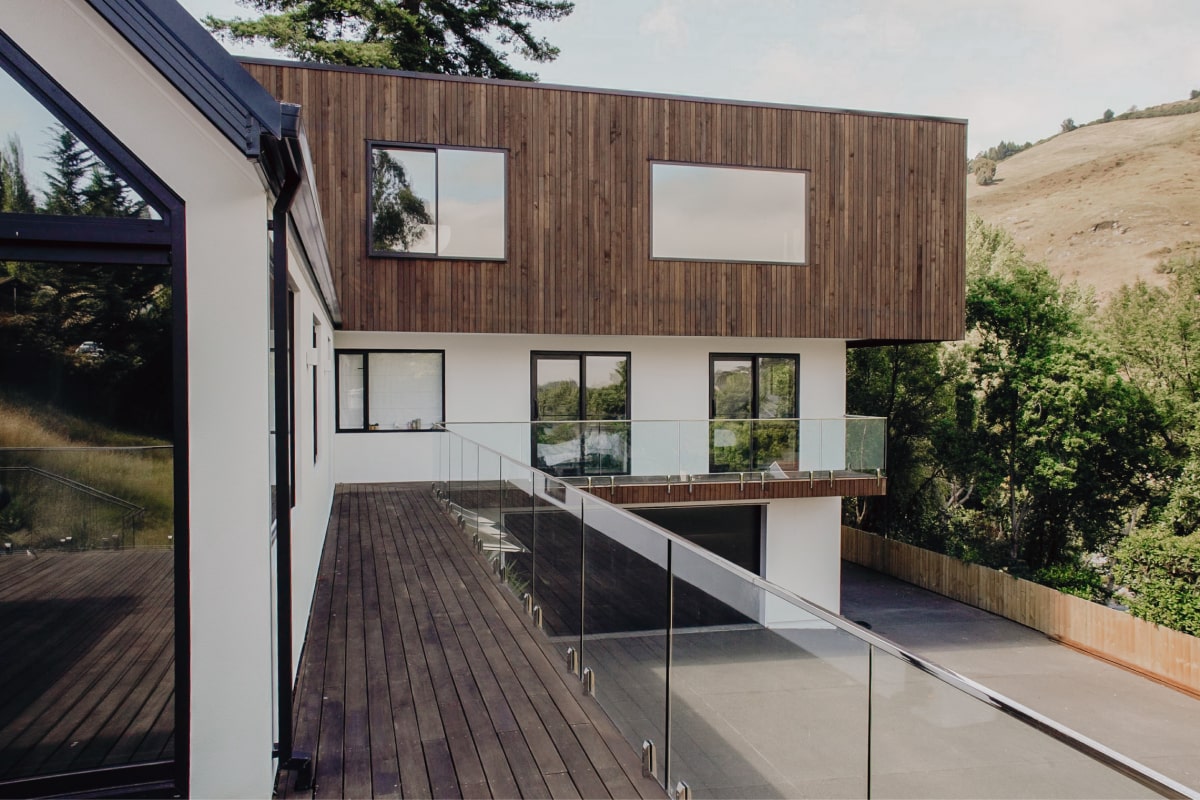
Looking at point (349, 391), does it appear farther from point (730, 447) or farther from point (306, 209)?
point (306, 209)

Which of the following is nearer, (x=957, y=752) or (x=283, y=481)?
(x=957, y=752)

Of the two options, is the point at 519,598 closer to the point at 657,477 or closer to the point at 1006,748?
the point at 1006,748

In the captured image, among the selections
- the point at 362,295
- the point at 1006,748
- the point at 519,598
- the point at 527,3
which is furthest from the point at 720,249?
the point at 527,3

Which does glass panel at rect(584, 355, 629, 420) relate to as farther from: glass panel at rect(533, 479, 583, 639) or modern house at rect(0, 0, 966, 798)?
glass panel at rect(533, 479, 583, 639)

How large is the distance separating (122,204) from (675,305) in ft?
36.9

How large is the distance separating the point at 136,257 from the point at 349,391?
10740mm

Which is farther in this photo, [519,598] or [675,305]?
[675,305]

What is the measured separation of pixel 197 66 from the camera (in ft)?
9.27

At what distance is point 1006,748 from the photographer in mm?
1816

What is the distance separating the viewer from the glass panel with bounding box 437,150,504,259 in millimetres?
12836

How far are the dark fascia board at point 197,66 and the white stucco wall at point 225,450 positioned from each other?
14 cm

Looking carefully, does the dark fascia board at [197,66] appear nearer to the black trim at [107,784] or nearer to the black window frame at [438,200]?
the black trim at [107,784]

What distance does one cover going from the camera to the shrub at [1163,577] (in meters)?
13.8

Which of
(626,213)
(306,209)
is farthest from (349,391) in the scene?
(306,209)
